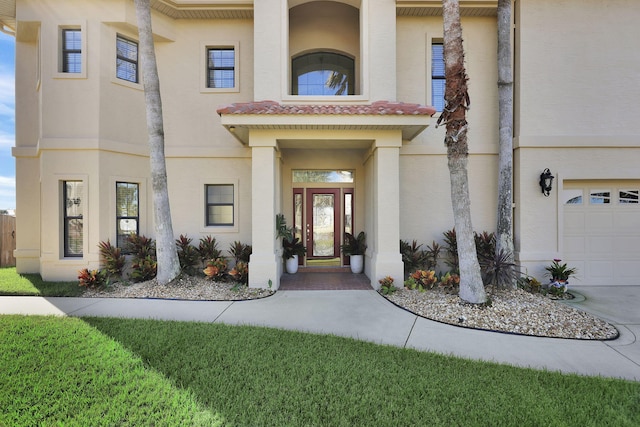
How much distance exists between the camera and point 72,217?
8602 mm

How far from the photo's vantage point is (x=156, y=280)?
773 centimetres

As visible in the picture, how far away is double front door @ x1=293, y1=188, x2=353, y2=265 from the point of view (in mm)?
10414

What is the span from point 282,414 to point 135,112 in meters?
9.63

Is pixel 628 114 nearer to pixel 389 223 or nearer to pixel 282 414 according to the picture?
pixel 389 223

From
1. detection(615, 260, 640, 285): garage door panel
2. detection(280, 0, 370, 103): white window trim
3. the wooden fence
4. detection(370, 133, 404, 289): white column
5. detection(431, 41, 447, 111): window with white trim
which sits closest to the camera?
detection(370, 133, 404, 289): white column

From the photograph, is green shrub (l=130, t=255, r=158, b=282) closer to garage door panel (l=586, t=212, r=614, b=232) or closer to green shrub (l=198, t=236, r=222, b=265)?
green shrub (l=198, t=236, r=222, b=265)

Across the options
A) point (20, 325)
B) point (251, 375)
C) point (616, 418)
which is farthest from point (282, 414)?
point (20, 325)

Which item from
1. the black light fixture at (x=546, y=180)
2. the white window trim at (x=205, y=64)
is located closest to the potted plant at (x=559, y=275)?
the black light fixture at (x=546, y=180)


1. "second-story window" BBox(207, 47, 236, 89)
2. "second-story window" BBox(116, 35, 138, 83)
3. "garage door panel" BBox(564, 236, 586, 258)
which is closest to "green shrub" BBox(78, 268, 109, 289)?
"second-story window" BBox(116, 35, 138, 83)

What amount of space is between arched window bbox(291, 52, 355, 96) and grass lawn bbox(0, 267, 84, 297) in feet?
28.9

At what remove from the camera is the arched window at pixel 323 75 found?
34.6ft

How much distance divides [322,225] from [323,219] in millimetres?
216

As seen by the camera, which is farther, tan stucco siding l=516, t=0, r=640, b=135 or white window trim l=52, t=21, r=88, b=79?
tan stucco siding l=516, t=0, r=640, b=135

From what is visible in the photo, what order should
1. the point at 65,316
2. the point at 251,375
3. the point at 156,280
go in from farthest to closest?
the point at 156,280 < the point at 65,316 < the point at 251,375
